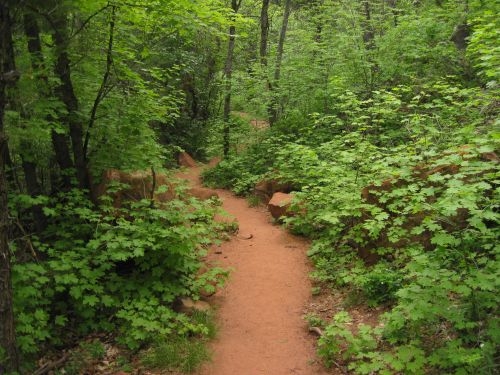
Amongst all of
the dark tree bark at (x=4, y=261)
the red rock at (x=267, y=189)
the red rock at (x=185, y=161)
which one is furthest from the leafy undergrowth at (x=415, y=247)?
the red rock at (x=185, y=161)

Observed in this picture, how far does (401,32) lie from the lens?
1287 cm

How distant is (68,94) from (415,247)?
6.24 m

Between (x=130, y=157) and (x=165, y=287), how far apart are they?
235cm

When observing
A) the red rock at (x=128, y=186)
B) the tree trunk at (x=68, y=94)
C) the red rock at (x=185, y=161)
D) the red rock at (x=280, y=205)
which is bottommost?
the red rock at (x=280, y=205)

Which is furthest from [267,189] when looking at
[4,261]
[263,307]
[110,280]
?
[4,261]

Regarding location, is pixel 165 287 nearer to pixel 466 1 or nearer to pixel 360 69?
pixel 360 69

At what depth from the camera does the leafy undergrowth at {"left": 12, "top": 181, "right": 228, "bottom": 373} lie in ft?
17.6

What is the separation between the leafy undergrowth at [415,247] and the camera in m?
4.38

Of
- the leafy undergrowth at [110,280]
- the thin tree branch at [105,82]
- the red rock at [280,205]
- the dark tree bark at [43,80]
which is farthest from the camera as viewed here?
the red rock at [280,205]

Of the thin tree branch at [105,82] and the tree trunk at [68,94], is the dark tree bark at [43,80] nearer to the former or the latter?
the tree trunk at [68,94]

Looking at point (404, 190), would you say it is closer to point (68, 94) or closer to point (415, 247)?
point (415, 247)

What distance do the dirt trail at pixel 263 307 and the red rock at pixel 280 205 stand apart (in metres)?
0.41

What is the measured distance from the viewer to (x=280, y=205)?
35.0 feet

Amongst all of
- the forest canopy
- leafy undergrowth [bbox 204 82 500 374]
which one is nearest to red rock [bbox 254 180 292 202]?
leafy undergrowth [bbox 204 82 500 374]
